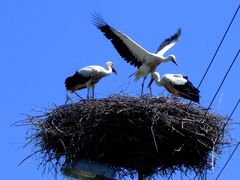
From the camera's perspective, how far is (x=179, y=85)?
13234mm

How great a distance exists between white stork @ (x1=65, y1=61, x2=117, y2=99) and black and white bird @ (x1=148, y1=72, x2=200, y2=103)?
87 centimetres

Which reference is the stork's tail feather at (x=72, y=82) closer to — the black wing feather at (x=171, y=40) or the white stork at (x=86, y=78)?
the white stork at (x=86, y=78)

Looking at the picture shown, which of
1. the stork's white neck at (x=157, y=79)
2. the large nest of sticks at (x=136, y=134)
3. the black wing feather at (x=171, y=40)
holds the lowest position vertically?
the large nest of sticks at (x=136, y=134)

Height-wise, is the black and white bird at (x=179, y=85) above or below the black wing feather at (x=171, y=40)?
below

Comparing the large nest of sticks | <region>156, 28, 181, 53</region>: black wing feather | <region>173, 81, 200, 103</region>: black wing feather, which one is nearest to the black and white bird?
<region>173, 81, 200, 103</region>: black wing feather

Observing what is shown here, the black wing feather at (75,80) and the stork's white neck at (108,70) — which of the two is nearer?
the black wing feather at (75,80)

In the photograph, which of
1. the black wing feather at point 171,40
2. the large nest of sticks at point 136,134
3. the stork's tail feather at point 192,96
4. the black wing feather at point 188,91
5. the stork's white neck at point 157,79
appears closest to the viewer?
the large nest of sticks at point 136,134

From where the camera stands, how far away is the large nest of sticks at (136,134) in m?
11.5

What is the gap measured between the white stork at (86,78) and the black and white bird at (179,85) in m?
0.87

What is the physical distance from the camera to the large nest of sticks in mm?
11508

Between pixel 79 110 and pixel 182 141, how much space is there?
4.61 ft

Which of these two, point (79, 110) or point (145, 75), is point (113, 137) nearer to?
point (79, 110)

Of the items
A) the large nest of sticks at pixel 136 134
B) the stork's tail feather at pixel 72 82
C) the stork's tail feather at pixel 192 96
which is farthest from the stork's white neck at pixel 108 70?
the large nest of sticks at pixel 136 134

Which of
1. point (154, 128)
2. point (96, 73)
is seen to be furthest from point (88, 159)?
point (96, 73)
